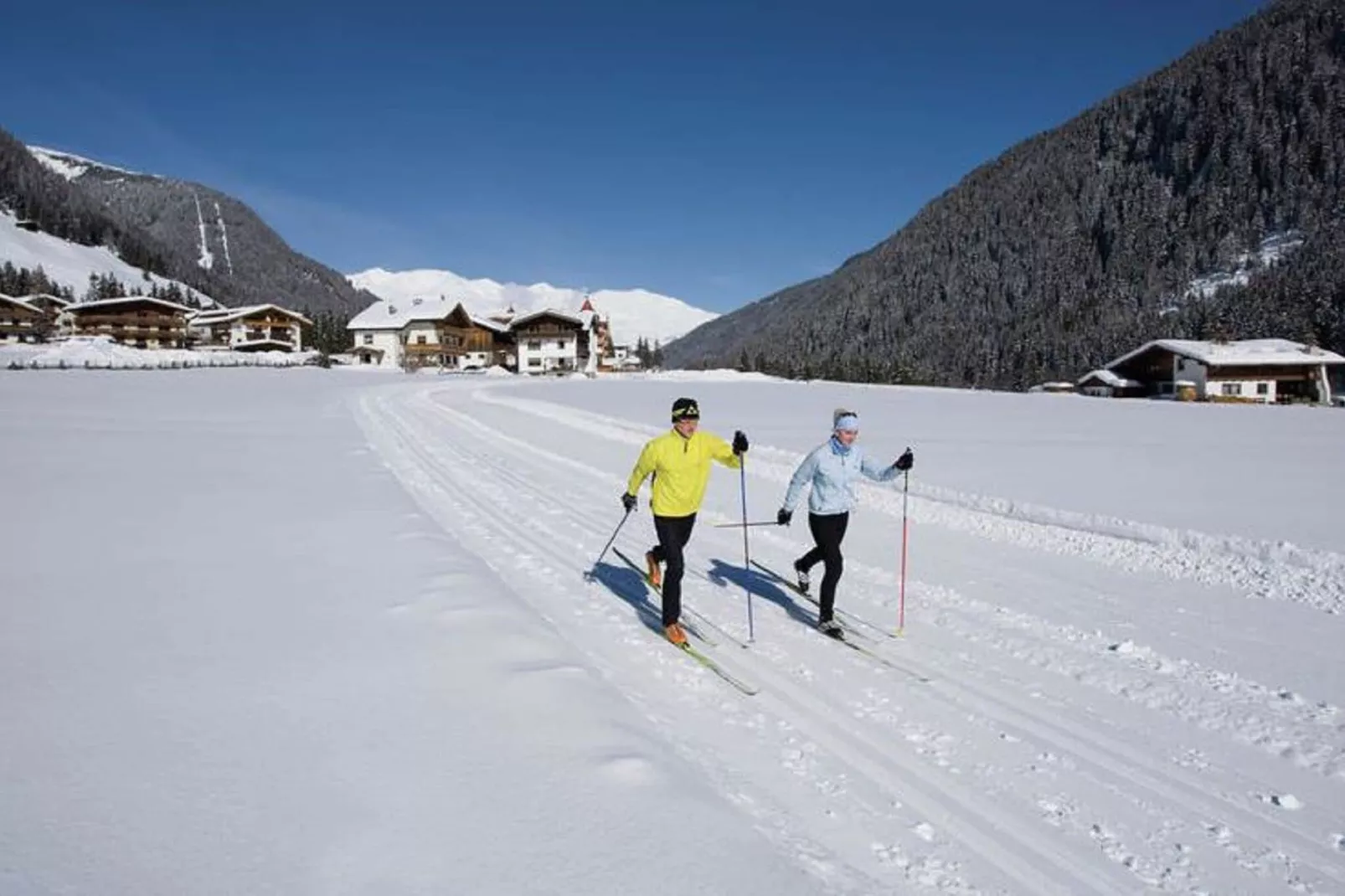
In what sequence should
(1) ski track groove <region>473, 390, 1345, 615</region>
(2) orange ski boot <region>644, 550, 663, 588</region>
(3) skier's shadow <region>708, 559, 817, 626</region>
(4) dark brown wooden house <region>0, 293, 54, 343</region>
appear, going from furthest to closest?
(4) dark brown wooden house <region>0, 293, 54, 343</region> < (1) ski track groove <region>473, 390, 1345, 615</region> < (2) orange ski boot <region>644, 550, 663, 588</region> < (3) skier's shadow <region>708, 559, 817, 626</region>

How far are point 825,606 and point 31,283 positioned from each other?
153 m

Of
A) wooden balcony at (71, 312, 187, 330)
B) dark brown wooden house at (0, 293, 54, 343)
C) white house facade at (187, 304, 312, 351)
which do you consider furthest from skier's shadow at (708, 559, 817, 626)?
wooden balcony at (71, 312, 187, 330)

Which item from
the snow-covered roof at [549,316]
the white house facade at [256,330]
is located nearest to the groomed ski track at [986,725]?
the snow-covered roof at [549,316]

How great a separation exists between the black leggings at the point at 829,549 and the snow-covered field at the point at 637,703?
36 centimetres

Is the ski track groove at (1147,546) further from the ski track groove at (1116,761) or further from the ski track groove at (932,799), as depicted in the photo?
the ski track groove at (932,799)

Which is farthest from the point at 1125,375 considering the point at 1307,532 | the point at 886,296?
the point at 886,296

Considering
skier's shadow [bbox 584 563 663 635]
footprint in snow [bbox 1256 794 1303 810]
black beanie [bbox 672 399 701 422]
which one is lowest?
footprint in snow [bbox 1256 794 1303 810]

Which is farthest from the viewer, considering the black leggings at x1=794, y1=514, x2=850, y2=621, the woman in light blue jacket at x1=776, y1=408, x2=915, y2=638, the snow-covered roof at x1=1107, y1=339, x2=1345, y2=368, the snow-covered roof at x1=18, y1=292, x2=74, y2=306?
the snow-covered roof at x1=18, y1=292, x2=74, y2=306

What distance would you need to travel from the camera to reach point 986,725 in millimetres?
4918

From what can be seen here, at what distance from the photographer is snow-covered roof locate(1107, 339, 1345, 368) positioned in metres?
62.3

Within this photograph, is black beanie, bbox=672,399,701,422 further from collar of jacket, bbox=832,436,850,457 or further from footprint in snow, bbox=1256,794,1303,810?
footprint in snow, bbox=1256,794,1303,810

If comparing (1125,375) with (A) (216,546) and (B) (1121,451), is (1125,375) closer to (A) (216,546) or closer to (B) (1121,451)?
(B) (1121,451)

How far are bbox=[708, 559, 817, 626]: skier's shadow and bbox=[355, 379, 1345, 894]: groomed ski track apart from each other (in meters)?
0.04

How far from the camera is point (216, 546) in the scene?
866 cm
